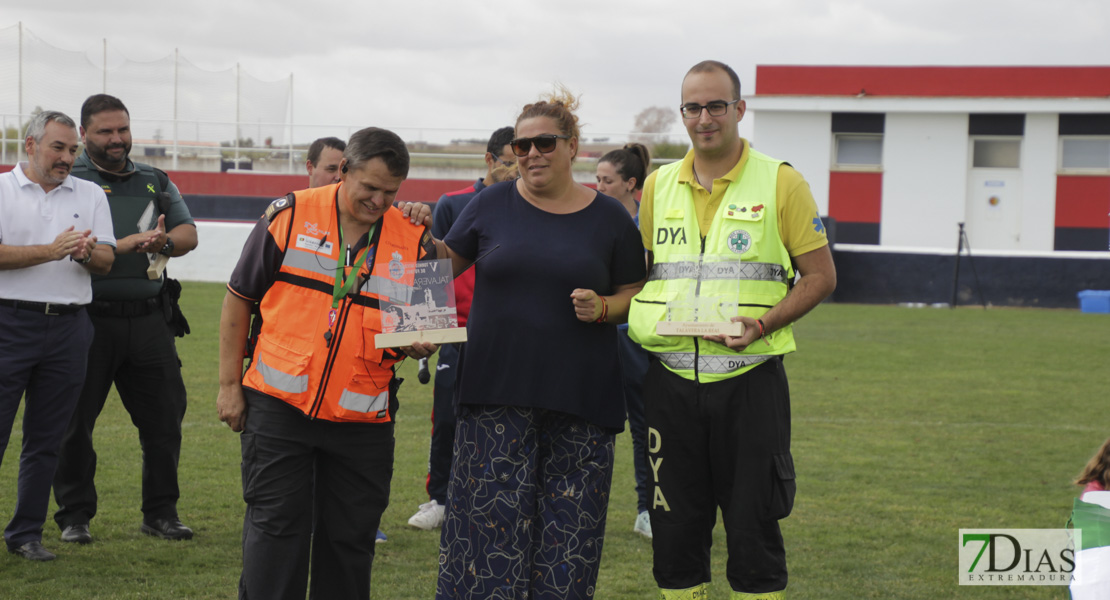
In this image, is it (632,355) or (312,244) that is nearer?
(312,244)

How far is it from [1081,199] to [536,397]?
2913 cm

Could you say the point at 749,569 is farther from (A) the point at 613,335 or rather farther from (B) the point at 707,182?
(B) the point at 707,182

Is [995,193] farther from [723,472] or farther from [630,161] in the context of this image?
[723,472]

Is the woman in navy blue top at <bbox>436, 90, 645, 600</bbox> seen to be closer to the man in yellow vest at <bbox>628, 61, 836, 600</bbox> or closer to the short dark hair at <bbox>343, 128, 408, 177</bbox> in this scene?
the man in yellow vest at <bbox>628, 61, 836, 600</bbox>

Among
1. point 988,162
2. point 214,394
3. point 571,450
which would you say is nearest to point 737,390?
point 571,450

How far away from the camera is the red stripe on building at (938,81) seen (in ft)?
95.6

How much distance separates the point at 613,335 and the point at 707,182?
2.15 feet

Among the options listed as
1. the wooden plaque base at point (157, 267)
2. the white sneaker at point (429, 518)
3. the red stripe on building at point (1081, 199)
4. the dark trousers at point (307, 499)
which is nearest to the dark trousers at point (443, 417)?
the white sneaker at point (429, 518)

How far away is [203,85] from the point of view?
99.2ft

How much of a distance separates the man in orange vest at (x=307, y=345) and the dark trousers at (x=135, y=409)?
80.1 inches

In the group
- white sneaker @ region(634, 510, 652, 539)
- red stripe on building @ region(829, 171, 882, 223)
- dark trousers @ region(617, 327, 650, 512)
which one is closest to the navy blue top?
dark trousers @ region(617, 327, 650, 512)

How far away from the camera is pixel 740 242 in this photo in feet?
12.3

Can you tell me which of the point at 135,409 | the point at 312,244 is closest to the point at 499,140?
the point at 312,244

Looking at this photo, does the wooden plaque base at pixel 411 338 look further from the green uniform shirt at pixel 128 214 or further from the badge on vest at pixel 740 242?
the green uniform shirt at pixel 128 214
